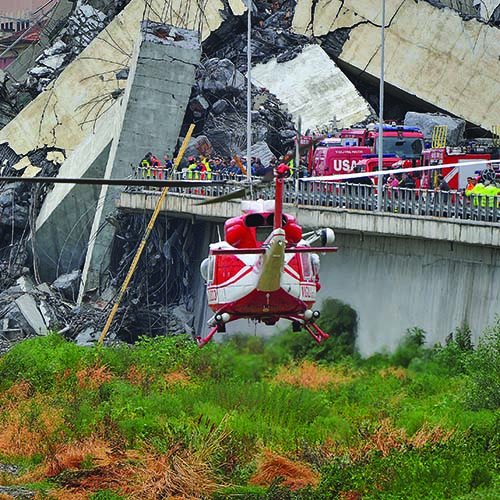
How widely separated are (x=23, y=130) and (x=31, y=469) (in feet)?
99.7

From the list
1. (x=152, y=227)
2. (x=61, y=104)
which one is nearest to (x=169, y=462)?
(x=152, y=227)

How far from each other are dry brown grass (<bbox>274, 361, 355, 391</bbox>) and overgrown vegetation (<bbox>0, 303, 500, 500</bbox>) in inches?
1.8

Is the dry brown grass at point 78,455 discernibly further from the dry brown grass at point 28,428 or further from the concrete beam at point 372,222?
the concrete beam at point 372,222

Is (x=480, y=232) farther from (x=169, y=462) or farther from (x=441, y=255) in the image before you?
(x=169, y=462)

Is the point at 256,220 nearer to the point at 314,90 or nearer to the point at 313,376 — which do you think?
the point at 313,376

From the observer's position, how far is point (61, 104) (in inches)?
2274

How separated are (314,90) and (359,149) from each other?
11876 millimetres

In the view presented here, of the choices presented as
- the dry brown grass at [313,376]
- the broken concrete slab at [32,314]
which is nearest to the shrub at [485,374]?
the dry brown grass at [313,376]

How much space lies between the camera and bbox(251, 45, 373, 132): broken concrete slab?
2169 inches

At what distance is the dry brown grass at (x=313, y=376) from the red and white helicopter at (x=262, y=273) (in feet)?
18.7

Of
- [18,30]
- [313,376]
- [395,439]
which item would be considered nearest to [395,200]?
[313,376]

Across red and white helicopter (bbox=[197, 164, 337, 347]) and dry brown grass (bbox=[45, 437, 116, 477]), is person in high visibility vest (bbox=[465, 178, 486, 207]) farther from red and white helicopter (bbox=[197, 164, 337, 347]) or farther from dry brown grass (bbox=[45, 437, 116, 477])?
dry brown grass (bbox=[45, 437, 116, 477])

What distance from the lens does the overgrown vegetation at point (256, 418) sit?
2492cm

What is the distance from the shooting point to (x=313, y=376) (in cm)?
3572
